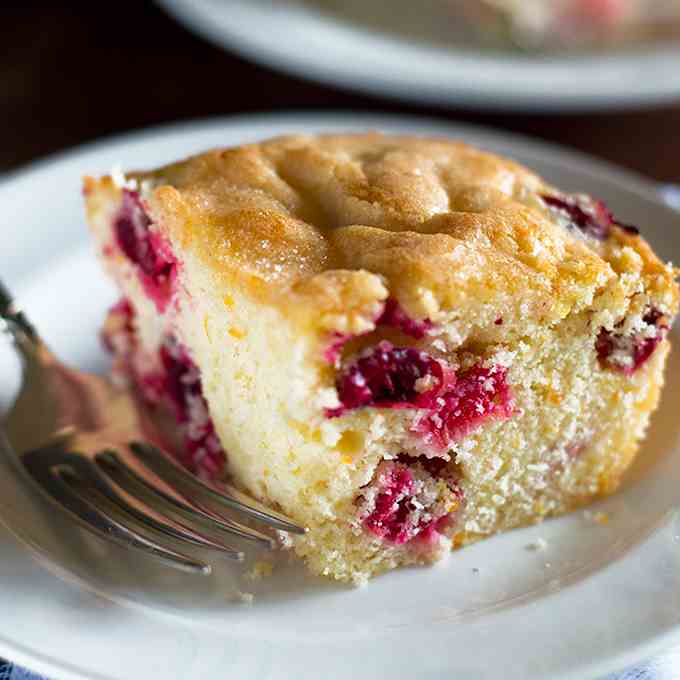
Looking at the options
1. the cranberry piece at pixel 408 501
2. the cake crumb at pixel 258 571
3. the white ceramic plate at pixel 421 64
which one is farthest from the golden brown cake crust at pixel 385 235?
the white ceramic plate at pixel 421 64

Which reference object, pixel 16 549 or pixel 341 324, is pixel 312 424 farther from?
pixel 16 549

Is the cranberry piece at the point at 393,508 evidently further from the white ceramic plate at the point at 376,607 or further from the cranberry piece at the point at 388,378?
the cranberry piece at the point at 388,378

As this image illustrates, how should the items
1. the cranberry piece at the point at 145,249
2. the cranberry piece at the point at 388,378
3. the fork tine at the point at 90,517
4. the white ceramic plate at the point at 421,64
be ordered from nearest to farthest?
Result: the cranberry piece at the point at 388,378
the fork tine at the point at 90,517
the cranberry piece at the point at 145,249
the white ceramic plate at the point at 421,64

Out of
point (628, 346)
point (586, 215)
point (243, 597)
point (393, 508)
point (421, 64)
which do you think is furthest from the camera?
point (421, 64)

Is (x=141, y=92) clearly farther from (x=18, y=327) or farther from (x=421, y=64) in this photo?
(x=18, y=327)

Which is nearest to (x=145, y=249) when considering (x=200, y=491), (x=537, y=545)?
(x=200, y=491)

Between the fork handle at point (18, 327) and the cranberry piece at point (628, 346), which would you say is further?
the fork handle at point (18, 327)
